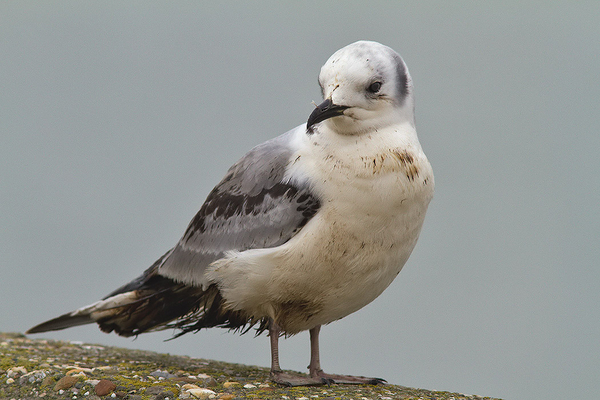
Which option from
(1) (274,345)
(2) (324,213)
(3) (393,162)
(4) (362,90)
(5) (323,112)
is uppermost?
(4) (362,90)

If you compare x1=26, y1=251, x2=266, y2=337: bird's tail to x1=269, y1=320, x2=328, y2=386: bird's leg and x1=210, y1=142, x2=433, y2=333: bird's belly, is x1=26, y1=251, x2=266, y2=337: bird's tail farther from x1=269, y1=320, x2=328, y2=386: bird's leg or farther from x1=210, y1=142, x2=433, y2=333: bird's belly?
x1=210, y1=142, x2=433, y2=333: bird's belly

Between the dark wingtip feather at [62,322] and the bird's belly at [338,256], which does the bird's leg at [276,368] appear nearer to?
the bird's belly at [338,256]

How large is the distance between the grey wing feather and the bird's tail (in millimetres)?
176

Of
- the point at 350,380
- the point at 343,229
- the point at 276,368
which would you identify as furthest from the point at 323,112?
the point at 350,380

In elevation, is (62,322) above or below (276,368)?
above

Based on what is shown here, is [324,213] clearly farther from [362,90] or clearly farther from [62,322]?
[62,322]

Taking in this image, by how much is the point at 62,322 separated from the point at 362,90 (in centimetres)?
349

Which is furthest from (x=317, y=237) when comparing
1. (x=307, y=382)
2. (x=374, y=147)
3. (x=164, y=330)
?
(x=164, y=330)

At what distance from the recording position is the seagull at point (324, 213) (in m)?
5.62

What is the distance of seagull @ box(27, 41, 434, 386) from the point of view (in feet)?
18.5

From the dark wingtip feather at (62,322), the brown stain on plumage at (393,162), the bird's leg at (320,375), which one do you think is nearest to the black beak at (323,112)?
the brown stain on plumage at (393,162)

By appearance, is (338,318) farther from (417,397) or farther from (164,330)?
(164,330)

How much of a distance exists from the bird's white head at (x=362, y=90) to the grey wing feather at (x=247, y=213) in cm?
54

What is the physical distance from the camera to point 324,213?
5684 mm
